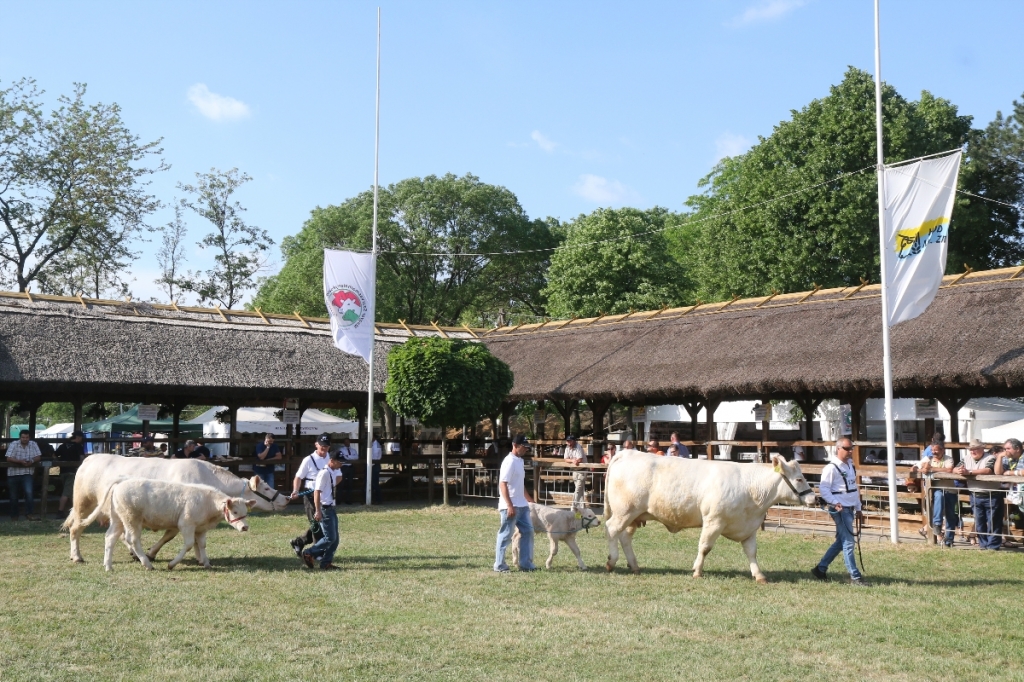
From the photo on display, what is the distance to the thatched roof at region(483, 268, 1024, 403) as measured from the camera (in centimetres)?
1783

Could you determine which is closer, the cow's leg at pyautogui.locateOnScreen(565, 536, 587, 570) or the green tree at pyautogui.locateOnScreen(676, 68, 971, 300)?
the cow's leg at pyautogui.locateOnScreen(565, 536, 587, 570)

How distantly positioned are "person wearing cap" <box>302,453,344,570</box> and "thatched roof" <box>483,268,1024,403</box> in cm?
1029

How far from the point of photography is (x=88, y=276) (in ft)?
145

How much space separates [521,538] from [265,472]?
1190cm

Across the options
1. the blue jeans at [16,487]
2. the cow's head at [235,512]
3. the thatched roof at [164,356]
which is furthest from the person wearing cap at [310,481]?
the thatched roof at [164,356]

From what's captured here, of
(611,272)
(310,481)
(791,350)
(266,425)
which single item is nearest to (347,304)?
(791,350)

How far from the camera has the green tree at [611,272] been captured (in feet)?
127

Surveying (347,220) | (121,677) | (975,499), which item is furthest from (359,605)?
→ (347,220)

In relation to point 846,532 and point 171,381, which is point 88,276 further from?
point 846,532

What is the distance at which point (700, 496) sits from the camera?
1224 centimetres

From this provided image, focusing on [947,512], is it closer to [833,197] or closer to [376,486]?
[376,486]

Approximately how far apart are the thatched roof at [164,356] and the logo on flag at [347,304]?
264 centimetres

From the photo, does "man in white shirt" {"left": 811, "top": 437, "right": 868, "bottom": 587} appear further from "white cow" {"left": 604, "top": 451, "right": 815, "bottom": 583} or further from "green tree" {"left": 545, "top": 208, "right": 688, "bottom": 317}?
"green tree" {"left": 545, "top": 208, "right": 688, "bottom": 317}

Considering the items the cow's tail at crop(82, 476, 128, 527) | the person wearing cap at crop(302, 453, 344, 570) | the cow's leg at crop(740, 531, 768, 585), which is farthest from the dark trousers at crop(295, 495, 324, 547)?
the cow's leg at crop(740, 531, 768, 585)
